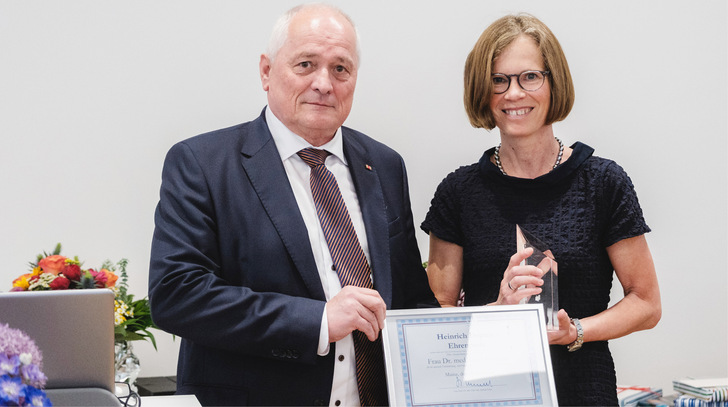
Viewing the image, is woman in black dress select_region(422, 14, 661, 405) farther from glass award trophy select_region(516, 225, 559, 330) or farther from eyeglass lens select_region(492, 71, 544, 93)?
glass award trophy select_region(516, 225, 559, 330)

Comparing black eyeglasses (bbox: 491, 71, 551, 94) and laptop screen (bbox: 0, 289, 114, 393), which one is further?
black eyeglasses (bbox: 491, 71, 551, 94)

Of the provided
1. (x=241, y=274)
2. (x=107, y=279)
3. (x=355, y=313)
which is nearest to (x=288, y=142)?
(x=241, y=274)

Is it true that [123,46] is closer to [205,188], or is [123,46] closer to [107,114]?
[107,114]

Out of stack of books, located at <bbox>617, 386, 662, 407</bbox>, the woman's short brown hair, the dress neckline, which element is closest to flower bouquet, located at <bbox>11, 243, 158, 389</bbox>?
the dress neckline

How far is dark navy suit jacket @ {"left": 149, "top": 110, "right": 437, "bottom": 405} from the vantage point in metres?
1.75

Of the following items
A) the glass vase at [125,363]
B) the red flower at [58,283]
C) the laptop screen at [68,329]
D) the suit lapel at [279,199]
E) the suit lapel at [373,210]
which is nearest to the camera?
the laptop screen at [68,329]

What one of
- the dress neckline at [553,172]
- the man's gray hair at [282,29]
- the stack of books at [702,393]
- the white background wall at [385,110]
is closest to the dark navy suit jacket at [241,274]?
the man's gray hair at [282,29]

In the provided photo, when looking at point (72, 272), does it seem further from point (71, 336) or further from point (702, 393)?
point (702, 393)

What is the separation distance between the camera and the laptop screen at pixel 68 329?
1.43m

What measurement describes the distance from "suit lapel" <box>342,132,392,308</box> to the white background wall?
171cm

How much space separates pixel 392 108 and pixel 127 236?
156 cm

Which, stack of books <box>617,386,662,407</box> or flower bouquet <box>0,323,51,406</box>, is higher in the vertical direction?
flower bouquet <box>0,323,51,406</box>

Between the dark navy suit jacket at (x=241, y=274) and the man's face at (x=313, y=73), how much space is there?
0.37 ft

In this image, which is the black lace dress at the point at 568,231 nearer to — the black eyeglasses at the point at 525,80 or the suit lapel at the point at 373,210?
the black eyeglasses at the point at 525,80
